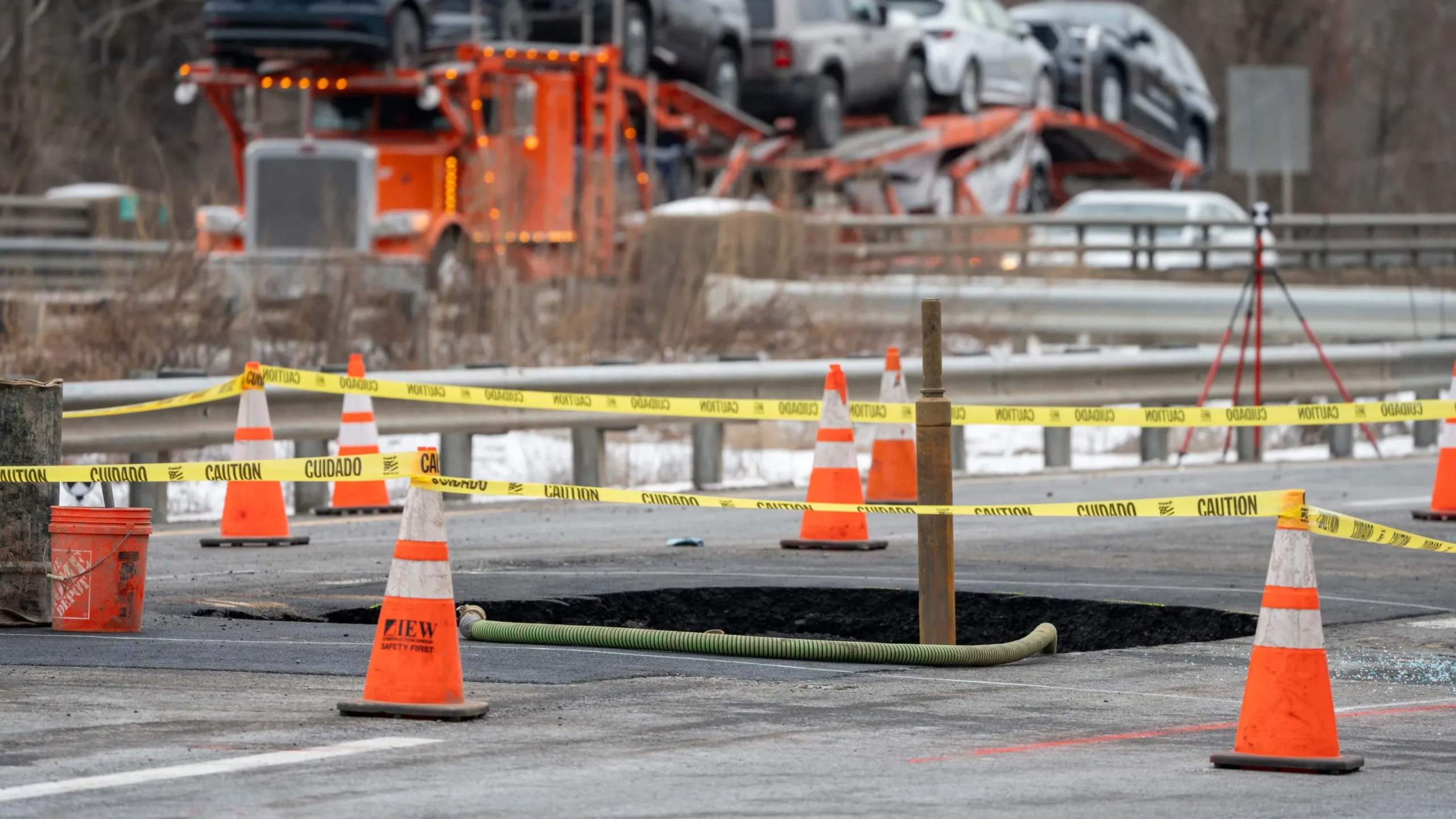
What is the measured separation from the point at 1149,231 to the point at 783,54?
196 inches

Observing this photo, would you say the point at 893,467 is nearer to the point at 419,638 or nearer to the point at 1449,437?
the point at 1449,437

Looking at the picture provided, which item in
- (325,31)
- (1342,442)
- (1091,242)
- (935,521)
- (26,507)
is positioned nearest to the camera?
(935,521)

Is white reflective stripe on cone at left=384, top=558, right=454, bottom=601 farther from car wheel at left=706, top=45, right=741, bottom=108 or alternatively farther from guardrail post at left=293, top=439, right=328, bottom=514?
car wheel at left=706, top=45, right=741, bottom=108

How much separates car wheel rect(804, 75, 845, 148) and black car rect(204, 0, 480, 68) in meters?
7.12

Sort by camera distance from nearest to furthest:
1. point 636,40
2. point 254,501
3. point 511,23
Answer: point 254,501, point 511,23, point 636,40

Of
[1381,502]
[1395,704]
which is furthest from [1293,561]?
[1381,502]

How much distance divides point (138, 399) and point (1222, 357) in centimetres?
820

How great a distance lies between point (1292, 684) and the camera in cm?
633

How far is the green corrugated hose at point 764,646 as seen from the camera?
8.13 m

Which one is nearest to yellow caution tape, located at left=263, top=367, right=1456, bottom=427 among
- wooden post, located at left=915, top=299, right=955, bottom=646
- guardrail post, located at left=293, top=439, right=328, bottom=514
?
wooden post, located at left=915, top=299, right=955, bottom=646

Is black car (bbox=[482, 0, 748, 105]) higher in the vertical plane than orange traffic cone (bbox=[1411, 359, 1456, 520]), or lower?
higher

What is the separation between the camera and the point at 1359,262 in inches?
1489

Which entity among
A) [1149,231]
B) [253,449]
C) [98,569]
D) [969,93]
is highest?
[969,93]

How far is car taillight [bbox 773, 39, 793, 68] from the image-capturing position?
31.9 meters
